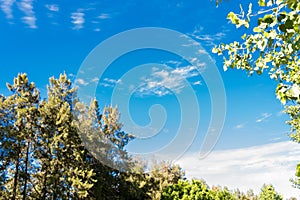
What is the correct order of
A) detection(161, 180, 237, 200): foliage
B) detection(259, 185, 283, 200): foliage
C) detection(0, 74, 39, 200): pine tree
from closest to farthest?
1. detection(0, 74, 39, 200): pine tree
2. detection(161, 180, 237, 200): foliage
3. detection(259, 185, 283, 200): foliage

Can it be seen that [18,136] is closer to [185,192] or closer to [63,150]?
[63,150]

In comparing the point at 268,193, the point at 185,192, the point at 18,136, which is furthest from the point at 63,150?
the point at 268,193

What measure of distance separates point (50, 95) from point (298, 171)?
26.1 m

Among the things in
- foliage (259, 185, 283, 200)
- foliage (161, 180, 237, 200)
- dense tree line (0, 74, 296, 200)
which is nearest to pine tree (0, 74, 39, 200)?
dense tree line (0, 74, 296, 200)

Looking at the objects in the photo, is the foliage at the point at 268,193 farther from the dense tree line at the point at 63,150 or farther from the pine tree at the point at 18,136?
the pine tree at the point at 18,136

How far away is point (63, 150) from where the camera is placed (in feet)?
80.9

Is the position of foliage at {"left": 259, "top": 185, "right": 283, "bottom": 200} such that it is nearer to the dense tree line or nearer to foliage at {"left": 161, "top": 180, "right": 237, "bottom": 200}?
foliage at {"left": 161, "top": 180, "right": 237, "bottom": 200}

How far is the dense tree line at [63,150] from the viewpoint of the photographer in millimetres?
22531

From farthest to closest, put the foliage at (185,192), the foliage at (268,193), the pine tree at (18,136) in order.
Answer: the foliage at (268,193), the foliage at (185,192), the pine tree at (18,136)

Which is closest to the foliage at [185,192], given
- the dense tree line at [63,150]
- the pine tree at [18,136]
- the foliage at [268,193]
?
the dense tree line at [63,150]

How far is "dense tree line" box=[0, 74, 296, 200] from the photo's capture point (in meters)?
22.5

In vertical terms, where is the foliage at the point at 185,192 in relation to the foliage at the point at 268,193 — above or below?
below

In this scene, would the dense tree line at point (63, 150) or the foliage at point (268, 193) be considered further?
the foliage at point (268, 193)

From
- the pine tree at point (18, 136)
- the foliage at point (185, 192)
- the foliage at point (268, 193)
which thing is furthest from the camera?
the foliage at point (268, 193)
